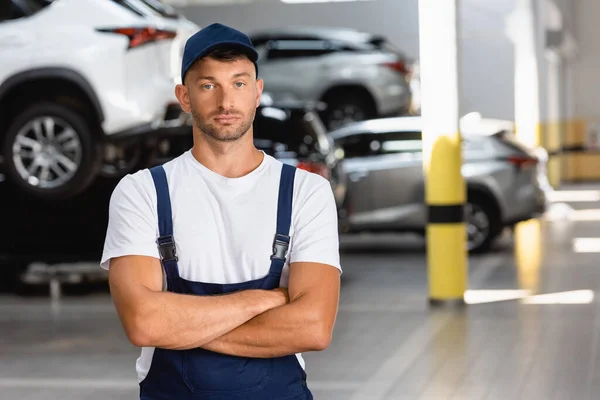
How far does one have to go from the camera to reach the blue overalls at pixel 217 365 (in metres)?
2.66

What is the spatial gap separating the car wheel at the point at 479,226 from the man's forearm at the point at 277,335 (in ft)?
37.5

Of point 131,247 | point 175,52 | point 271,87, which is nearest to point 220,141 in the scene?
point 131,247

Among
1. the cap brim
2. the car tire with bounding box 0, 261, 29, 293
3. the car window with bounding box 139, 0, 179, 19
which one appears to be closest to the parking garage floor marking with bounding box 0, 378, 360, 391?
the cap brim

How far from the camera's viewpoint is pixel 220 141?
2771mm

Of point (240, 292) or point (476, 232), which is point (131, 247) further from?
point (476, 232)

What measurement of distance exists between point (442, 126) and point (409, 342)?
7.61 ft

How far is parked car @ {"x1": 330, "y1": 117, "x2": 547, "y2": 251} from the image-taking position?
1394 centimetres

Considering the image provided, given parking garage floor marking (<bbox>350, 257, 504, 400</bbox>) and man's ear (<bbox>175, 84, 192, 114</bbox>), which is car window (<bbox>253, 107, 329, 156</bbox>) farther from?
man's ear (<bbox>175, 84, 192, 114</bbox>)

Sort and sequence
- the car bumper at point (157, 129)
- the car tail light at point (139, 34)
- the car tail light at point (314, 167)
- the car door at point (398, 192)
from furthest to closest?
the car door at point (398, 192) < the car tail light at point (314, 167) < the car bumper at point (157, 129) < the car tail light at point (139, 34)

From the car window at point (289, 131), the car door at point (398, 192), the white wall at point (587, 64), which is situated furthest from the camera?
the white wall at point (587, 64)

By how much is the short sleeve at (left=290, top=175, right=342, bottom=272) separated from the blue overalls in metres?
0.04

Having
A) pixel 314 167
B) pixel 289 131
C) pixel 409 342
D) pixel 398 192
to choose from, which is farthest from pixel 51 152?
pixel 398 192

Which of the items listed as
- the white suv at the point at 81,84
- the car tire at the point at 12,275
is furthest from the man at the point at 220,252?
the car tire at the point at 12,275

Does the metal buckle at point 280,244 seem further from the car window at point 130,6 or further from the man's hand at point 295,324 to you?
the car window at point 130,6
